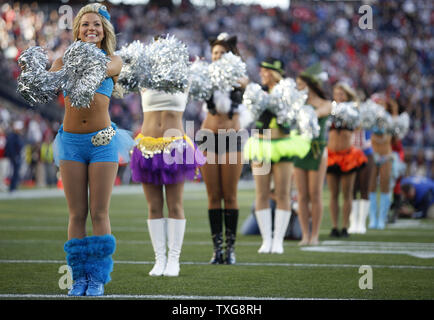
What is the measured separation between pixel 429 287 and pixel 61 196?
1301 cm

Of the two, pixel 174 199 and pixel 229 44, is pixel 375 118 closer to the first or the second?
pixel 229 44

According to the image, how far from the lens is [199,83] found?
20.7 ft

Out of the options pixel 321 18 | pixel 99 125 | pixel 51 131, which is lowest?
pixel 99 125

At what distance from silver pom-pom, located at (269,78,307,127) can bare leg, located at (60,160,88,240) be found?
3004 mm

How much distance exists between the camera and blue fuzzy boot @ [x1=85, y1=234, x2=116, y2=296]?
4.74 meters

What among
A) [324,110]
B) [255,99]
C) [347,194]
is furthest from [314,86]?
[347,194]

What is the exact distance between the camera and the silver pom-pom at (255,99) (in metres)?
7.37

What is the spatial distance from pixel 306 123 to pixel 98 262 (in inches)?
136

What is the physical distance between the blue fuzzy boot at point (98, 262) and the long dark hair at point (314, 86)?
439 centimetres

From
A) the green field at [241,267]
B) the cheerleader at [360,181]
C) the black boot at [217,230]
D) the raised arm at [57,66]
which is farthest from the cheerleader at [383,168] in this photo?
the raised arm at [57,66]

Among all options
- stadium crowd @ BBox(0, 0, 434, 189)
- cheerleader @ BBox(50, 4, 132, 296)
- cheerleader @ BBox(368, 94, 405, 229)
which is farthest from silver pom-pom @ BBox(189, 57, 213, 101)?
stadium crowd @ BBox(0, 0, 434, 189)
